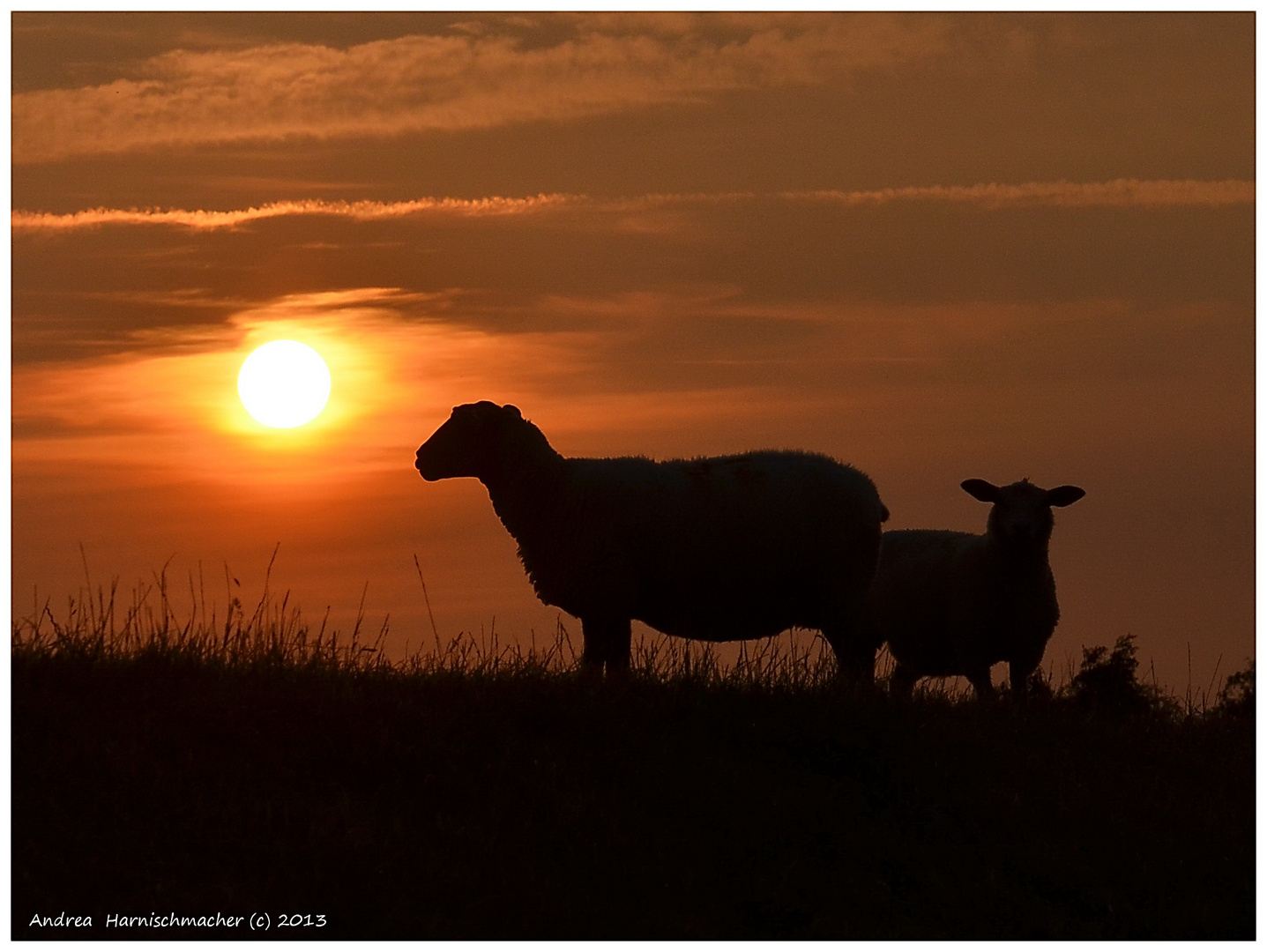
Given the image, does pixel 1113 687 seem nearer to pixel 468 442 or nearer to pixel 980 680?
pixel 980 680

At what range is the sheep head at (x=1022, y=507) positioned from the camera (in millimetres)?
14852

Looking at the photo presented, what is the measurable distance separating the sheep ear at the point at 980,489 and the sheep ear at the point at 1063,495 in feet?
1.55

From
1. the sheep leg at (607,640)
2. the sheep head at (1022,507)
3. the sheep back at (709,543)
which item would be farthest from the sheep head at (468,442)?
the sheep head at (1022,507)

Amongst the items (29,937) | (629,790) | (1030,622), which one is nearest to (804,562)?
(1030,622)

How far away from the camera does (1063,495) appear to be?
15.2 m

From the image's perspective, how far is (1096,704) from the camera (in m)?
13.2

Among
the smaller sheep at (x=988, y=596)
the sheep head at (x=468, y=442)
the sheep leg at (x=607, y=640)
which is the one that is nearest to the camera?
the sheep leg at (x=607, y=640)

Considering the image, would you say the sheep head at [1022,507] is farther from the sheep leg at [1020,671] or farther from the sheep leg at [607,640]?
the sheep leg at [607,640]

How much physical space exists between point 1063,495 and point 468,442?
17.1 ft

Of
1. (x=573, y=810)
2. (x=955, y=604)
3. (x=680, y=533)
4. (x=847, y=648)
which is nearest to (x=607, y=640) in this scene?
(x=680, y=533)

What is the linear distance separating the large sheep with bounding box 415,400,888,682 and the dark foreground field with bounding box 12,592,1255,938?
6.81 ft

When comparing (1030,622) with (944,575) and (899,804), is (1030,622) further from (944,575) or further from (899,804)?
(899,804)

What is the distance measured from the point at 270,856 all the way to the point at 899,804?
3823mm

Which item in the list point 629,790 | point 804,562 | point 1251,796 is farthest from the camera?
point 804,562
